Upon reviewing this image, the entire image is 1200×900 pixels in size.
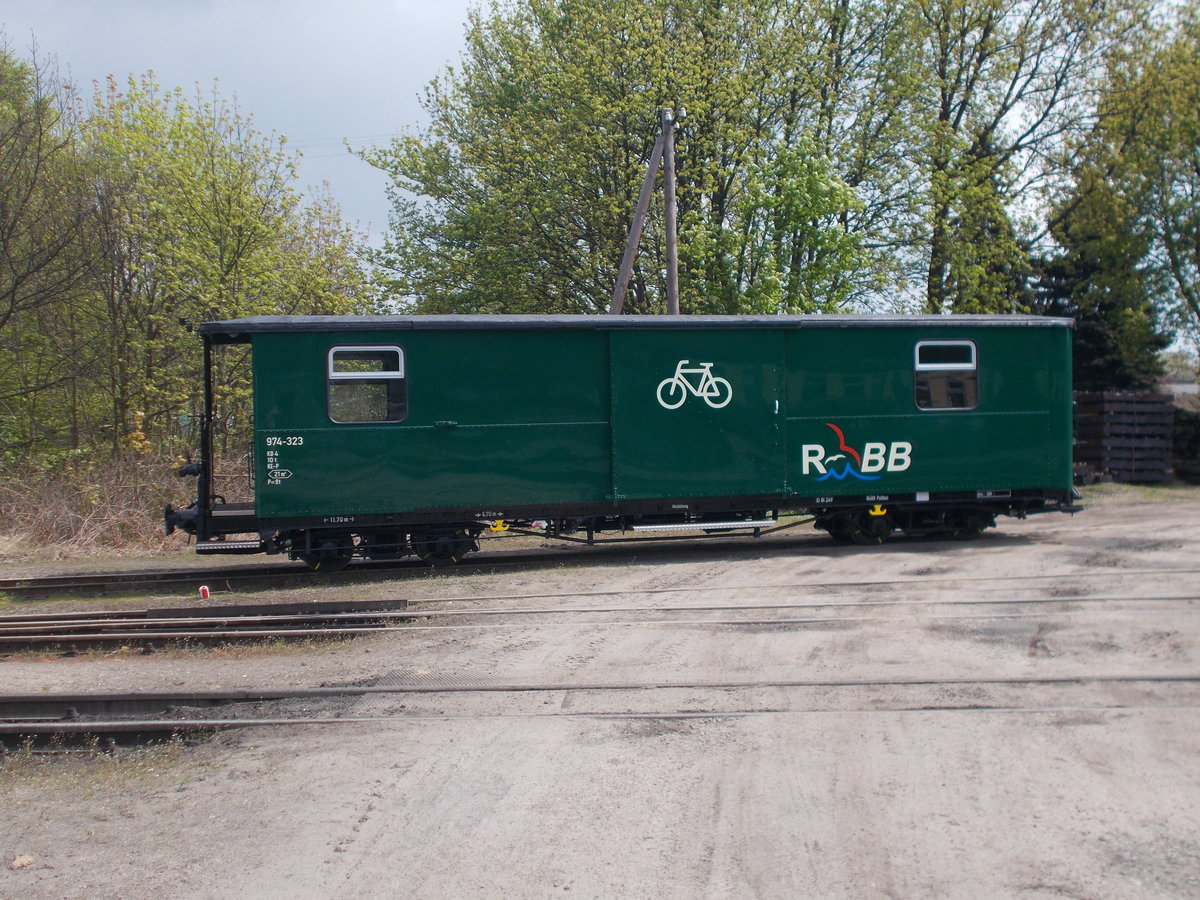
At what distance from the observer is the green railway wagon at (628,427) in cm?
1148

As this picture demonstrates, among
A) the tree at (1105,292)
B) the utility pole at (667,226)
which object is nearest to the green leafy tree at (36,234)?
the utility pole at (667,226)

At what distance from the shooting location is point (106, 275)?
19.8m

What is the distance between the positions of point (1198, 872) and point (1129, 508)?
1510cm

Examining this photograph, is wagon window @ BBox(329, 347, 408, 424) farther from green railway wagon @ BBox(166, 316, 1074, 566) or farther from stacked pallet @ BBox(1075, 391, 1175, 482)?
stacked pallet @ BBox(1075, 391, 1175, 482)

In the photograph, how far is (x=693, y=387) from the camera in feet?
40.1

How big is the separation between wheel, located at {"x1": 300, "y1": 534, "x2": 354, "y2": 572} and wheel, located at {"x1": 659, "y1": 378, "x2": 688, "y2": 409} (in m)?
4.35

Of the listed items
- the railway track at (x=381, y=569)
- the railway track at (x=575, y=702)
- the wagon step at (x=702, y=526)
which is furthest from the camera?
the wagon step at (x=702, y=526)

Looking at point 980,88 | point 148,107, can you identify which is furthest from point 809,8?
point 148,107

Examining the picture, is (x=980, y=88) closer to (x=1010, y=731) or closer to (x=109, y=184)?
(x=109, y=184)

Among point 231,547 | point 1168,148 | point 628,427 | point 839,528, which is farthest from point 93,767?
point 1168,148

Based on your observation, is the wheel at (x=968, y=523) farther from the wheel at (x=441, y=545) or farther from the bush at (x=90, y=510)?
the bush at (x=90, y=510)

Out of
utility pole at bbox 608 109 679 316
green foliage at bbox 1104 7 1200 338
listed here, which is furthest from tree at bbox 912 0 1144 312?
utility pole at bbox 608 109 679 316

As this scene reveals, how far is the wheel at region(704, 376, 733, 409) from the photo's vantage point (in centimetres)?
1227

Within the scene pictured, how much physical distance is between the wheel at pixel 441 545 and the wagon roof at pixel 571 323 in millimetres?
2623
